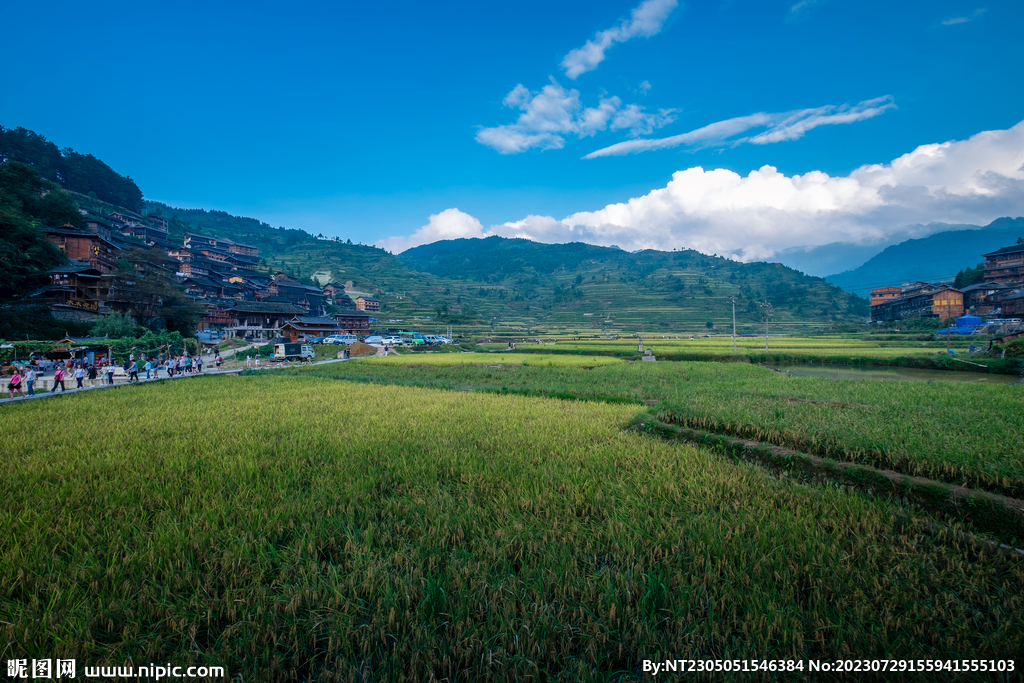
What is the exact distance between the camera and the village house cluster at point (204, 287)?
2708cm

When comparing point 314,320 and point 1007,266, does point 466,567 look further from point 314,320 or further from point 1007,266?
point 1007,266

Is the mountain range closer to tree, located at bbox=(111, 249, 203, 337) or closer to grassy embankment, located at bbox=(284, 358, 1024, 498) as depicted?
tree, located at bbox=(111, 249, 203, 337)

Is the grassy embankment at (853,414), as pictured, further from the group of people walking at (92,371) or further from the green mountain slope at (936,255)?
the green mountain slope at (936,255)

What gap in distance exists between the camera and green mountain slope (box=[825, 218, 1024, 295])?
508 feet

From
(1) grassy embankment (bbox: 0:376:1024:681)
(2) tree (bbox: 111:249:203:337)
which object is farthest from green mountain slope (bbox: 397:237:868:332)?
(1) grassy embankment (bbox: 0:376:1024:681)

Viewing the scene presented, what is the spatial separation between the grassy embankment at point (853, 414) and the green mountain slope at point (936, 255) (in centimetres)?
17532

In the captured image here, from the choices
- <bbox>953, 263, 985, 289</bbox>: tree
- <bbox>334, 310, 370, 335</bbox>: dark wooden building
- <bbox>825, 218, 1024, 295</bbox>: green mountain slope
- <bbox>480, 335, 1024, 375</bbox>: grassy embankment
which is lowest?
<bbox>480, 335, 1024, 375</bbox>: grassy embankment

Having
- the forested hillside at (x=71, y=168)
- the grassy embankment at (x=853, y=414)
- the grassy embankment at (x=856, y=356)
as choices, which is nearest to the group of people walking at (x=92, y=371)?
the grassy embankment at (x=853, y=414)

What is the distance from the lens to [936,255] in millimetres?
175125

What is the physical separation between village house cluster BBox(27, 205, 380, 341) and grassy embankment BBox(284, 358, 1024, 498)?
24.5 metres

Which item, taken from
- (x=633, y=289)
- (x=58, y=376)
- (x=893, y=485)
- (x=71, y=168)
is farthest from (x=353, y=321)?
(x=633, y=289)

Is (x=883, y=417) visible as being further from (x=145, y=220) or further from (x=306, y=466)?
(x=145, y=220)

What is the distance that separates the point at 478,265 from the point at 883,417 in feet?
400

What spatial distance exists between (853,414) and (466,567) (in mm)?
9032
